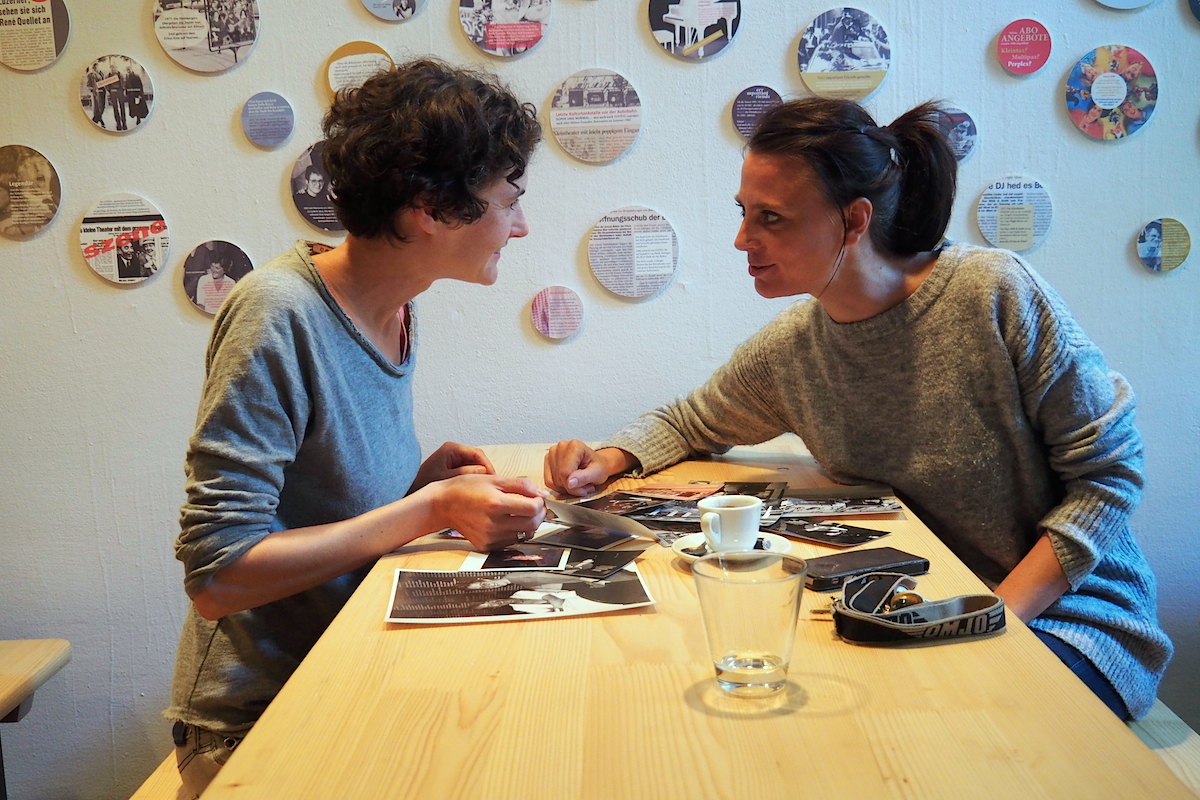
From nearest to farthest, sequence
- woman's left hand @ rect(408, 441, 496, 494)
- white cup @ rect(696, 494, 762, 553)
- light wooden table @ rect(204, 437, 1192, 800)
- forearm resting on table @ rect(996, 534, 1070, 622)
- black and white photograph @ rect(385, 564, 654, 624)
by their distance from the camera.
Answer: light wooden table @ rect(204, 437, 1192, 800)
black and white photograph @ rect(385, 564, 654, 624)
white cup @ rect(696, 494, 762, 553)
forearm resting on table @ rect(996, 534, 1070, 622)
woman's left hand @ rect(408, 441, 496, 494)

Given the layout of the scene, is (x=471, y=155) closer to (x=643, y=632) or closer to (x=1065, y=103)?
(x=643, y=632)

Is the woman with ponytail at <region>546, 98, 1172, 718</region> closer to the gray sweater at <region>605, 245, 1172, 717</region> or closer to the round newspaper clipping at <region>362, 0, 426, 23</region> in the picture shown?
the gray sweater at <region>605, 245, 1172, 717</region>

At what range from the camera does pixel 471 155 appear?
1306 millimetres

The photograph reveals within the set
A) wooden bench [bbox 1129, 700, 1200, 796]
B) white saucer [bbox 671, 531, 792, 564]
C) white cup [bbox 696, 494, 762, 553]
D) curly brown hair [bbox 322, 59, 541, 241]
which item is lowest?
wooden bench [bbox 1129, 700, 1200, 796]

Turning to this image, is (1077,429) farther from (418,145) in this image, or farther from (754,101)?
(754,101)

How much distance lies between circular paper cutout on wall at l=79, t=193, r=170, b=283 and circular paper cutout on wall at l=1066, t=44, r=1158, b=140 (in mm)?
1952

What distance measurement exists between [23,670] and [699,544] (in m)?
1.35

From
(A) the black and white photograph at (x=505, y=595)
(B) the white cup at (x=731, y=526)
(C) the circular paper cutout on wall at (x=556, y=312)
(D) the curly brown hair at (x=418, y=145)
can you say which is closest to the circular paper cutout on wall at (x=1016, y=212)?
(C) the circular paper cutout on wall at (x=556, y=312)

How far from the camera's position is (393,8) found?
2074 millimetres

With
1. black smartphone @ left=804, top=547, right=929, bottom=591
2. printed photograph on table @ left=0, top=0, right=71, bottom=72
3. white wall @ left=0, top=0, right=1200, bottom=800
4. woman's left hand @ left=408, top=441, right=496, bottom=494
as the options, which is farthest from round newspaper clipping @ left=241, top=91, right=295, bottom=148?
black smartphone @ left=804, top=547, right=929, bottom=591

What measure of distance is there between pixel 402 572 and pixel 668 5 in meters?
1.46

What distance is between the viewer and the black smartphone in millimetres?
958

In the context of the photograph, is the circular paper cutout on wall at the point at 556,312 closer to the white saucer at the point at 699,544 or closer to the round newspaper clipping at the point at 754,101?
the round newspaper clipping at the point at 754,101

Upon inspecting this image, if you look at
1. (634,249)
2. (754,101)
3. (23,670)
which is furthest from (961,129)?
(23,670)
